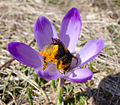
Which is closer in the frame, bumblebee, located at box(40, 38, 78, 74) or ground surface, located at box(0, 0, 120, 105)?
bumblebee, located at box(40, 38, 78, 74)

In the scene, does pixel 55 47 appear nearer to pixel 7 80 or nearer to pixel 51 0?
pixel 7 80

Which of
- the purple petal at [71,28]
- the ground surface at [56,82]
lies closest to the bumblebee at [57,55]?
the purple petal at [71,28]

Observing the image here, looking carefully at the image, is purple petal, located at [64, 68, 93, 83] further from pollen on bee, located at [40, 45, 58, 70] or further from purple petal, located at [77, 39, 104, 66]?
pollen on bee, located at [40, 45, 58, 70]

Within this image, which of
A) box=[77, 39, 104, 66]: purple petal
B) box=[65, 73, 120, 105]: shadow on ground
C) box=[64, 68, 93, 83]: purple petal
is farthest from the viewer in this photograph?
box=[65, 73, 120, 105]: shadow on ground

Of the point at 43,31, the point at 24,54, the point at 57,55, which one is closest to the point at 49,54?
the point at 57,55

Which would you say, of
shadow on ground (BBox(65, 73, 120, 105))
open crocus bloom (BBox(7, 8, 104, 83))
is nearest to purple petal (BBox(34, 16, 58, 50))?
open crocus bloom (BBox(7, 8, 104, 83))

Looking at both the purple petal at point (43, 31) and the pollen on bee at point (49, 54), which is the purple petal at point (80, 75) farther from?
the purple petal at point (43, 31)

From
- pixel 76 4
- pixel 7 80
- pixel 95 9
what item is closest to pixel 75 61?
pixel 7 80
